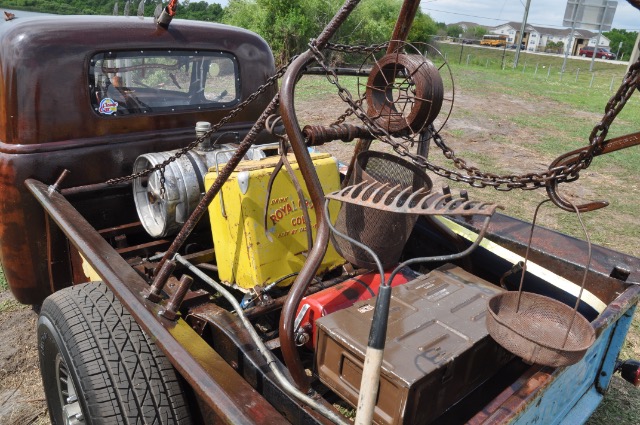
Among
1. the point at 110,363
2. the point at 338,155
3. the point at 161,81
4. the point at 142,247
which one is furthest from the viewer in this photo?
the point at 338,155

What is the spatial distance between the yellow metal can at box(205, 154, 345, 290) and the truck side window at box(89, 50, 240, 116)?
3.48 feet

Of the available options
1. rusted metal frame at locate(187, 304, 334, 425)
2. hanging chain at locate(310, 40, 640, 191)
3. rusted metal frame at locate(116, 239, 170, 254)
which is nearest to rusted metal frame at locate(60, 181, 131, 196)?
rusted metal frame at locate(116, 239, 170, 254)

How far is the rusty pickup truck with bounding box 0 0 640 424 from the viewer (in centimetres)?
163

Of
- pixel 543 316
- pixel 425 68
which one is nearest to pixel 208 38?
pixel 425 68

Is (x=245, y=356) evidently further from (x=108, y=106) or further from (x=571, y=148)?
(x=571, y=148)

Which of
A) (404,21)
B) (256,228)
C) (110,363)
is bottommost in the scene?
(110,363)

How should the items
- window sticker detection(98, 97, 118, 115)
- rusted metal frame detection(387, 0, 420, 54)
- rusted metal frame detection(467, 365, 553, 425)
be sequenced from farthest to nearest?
window sticker detection(98, 97, 118, 115) < rusted metal frame detection(387, 0, 420, 54) < rusted metal frame detection(467, 365, 553, 425)

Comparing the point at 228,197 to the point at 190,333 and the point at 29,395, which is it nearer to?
the point at 190,333

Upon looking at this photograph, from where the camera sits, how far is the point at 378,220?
7.31ft

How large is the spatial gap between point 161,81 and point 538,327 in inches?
113

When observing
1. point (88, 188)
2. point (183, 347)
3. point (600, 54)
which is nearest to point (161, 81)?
point (88, 188)

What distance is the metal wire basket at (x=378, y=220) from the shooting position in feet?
7.35

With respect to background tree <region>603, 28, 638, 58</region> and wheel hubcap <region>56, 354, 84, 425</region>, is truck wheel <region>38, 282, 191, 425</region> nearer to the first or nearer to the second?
wheel hubcap <region>56, 354, 84, 425</region>

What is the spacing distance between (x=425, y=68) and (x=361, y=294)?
1027 millimetres
